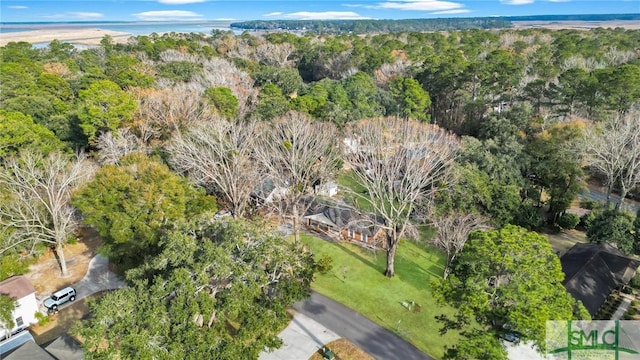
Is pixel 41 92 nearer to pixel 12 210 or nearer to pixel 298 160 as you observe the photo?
pixel 12 210

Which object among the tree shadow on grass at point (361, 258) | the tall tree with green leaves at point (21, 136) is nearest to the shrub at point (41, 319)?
the tall tree with green leaves at point (21, 136)

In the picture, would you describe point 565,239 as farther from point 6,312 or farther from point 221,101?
point 6,312

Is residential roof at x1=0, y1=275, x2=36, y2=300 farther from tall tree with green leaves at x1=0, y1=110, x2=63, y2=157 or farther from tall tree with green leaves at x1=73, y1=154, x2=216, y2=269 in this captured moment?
tall tree with green leaves at x1=0, y1=110, x2=63, y2=157

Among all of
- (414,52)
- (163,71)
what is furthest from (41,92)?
(414,52)

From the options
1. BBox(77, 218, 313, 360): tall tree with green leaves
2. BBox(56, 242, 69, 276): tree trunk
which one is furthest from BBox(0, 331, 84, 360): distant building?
BBox(56, 242, 69, 276): tree trunk

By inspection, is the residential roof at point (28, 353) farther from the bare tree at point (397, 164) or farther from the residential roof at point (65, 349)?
the bare tree at point (397, 164)

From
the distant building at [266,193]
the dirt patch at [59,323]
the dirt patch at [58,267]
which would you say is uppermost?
the distant building at [266,193]

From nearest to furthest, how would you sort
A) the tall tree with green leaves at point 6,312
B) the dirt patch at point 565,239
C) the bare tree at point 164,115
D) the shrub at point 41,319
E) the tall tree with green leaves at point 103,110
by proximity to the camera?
the tall tree with green leaves at point 6,312, the shrub at point 41,319, the dirt patch at point 565,239, the tall tree with green leaves at point 103,110, the bare tree at point 164,115
